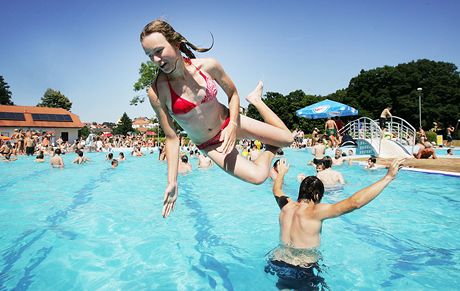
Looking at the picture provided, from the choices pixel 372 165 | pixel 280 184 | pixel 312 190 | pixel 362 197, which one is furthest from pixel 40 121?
pixel 362 197

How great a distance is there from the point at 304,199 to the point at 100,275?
314 centimetres

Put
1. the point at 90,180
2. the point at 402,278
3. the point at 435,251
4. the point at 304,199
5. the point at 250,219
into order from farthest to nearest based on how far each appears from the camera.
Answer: the point at 90,180 < the point at 250,219 < the point at 435,251 < the point at 402,278 < the point at 304,199

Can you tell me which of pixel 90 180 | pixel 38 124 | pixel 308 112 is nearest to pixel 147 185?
pixel 90 180

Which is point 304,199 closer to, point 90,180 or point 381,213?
point 381,213

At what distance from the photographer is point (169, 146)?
10.7 feet

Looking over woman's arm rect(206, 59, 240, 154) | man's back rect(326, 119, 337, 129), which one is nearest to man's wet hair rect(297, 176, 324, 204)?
woman's arm rect(206, 59, 240, 154)

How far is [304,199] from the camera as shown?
3666mm

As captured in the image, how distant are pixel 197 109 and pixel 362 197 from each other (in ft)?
5.89

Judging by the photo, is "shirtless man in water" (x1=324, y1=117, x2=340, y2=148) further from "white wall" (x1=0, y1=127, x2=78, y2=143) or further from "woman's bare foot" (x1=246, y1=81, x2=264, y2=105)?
"white wall" (x1=0, y1=127, x2=78, y2=143)

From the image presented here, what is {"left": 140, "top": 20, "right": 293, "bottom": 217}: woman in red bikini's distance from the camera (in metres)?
2.84

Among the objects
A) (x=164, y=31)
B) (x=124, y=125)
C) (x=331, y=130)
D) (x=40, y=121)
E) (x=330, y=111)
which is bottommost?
(x=164, y=31)

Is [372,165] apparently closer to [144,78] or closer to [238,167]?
[238,167]

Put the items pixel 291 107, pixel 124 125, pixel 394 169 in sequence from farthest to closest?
pixel 124 125 → pixel 291 107 → pixel 394 169

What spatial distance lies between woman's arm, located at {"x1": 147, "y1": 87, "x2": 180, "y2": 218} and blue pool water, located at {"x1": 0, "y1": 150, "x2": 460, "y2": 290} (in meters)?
1.83
